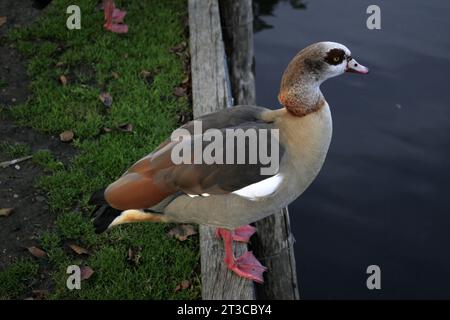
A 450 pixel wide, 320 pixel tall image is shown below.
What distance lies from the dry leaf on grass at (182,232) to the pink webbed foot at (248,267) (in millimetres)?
532

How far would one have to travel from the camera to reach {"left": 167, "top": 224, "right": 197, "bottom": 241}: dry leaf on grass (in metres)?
4.00

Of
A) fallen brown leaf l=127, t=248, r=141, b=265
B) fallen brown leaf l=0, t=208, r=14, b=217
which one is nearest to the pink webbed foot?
fallen brown leaf l=127, t=248, r=141, b=265

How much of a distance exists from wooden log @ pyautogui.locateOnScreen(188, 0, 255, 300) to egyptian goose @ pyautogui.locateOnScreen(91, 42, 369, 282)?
1.11ft

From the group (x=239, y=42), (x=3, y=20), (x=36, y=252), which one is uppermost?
(x=3, y=20)

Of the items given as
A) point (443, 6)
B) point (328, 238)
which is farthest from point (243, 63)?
Result: point (443, 6)

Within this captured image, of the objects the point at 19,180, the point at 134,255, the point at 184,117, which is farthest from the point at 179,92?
the point at 134,255

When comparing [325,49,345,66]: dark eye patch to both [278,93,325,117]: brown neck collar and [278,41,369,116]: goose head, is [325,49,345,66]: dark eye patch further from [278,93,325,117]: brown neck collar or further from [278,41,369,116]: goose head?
[278,93,325,117]: brown neck collar

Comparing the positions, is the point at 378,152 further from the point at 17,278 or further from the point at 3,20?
the point at 3,20

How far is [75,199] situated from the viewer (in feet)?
14.0

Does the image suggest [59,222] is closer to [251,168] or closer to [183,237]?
[183,237]

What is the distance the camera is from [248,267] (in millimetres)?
3488

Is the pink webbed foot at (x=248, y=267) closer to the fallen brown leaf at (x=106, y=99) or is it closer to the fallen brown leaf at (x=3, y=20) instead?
the fallen brown leaf at (x=106, y=99)

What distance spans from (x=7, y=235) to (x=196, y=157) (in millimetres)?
1677

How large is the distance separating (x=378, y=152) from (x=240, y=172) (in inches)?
115
